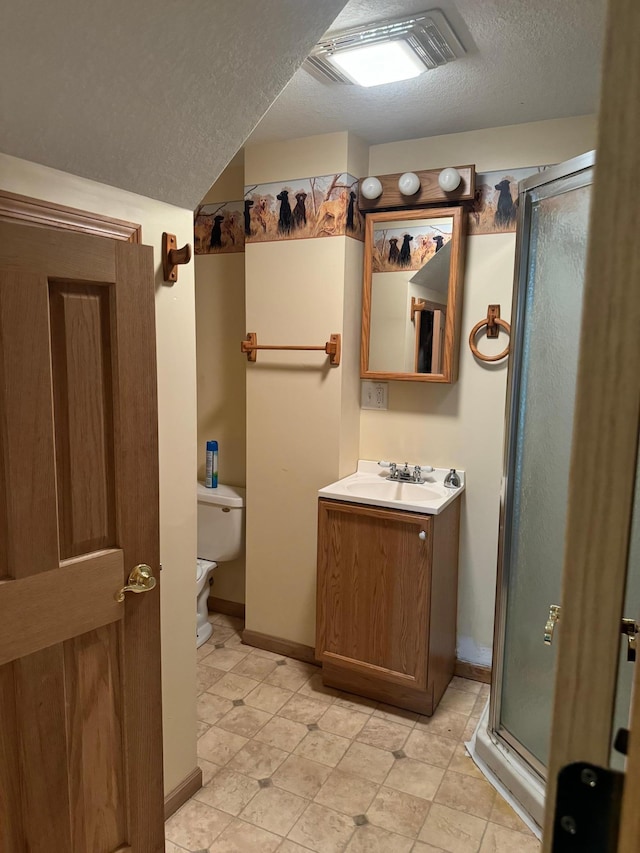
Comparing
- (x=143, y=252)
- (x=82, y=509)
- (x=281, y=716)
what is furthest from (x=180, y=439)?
(x=281, y=716)

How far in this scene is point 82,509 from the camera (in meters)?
1.40

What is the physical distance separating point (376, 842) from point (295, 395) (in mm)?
1782

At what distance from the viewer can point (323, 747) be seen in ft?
7.49

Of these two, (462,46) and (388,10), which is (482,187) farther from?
(388,10)

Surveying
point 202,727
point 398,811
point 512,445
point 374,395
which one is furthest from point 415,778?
point 374,395

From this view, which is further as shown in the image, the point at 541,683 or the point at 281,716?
the point at 281,716

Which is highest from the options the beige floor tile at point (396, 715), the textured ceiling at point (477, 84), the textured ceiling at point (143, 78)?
the textured ceiling at point (477, 84)

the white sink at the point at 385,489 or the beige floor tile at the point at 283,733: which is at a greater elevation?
the white sink at the point at 385,489

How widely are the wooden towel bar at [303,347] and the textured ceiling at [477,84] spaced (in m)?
0.91

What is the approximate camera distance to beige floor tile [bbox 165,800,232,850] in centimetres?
184

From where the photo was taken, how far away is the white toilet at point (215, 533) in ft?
10.1

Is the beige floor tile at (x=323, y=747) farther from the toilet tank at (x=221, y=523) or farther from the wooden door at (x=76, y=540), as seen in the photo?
the toilet tank at (x=221, y=523)

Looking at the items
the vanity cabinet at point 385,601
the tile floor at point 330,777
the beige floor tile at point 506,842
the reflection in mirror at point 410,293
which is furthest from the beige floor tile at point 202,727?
the reflection in mirror at point 410,293

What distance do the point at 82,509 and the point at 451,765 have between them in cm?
169
